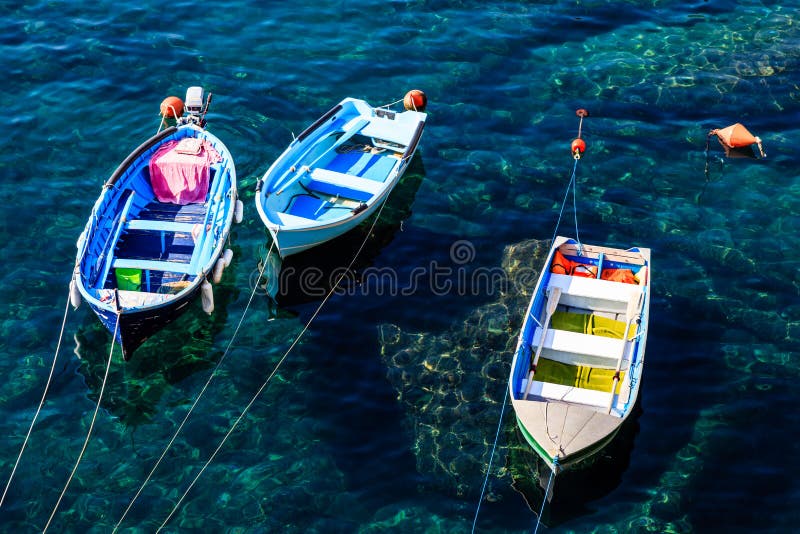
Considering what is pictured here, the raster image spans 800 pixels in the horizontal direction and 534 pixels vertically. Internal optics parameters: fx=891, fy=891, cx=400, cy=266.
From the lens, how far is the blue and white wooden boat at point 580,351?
23000 mm

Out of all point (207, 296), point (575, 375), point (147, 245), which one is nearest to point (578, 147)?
point (575, 375)

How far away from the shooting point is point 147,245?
2942 centimetres

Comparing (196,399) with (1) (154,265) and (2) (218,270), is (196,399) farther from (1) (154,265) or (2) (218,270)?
(1) (154,265)

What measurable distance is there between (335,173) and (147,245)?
695cm

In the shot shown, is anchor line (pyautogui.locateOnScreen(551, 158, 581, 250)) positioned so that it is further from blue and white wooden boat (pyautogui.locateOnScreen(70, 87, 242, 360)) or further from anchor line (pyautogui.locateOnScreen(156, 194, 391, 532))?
blue and white wooden boat (pyautogui.locateOnScreen(70, 87, 242, 360))

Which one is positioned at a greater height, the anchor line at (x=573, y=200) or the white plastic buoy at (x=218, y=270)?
the anchor line at (x=573, y=200)

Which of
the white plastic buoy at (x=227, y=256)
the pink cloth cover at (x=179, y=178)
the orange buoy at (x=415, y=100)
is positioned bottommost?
the white plastic buoy at (x=227, y=256)

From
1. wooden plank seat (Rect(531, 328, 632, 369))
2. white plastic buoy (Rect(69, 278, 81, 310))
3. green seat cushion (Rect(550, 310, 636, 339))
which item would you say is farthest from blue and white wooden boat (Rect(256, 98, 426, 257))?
wooden plank seat (Rect(531, 328, 632, 369))

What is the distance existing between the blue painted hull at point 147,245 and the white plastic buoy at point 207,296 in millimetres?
116

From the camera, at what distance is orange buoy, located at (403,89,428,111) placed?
3494 cm

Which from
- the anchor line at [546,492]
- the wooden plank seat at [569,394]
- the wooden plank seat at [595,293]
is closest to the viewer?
the anchor line at [546,492]

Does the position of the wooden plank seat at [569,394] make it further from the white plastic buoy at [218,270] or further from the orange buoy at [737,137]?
the orange buoy at [737,137]

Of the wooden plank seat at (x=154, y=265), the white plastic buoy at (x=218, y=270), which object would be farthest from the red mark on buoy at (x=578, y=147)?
the wooden plank seat at (x=154, y=265)

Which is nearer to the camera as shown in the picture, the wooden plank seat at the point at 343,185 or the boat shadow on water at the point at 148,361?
the boat shadow on water at the point at 148,361
